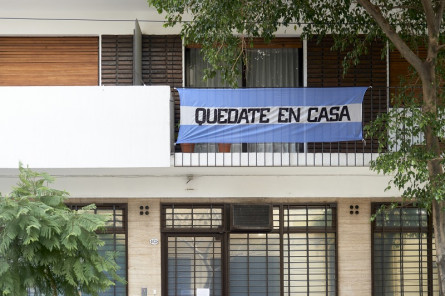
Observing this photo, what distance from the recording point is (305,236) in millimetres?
11109

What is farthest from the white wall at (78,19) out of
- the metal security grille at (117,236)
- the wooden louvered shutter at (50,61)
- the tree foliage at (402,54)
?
the metal security grille at (117,236)

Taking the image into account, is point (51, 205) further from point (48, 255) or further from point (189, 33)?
point (189, 33)

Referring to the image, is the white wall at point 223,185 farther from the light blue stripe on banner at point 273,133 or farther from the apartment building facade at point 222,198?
the light blue stripe on banner at point 273,133

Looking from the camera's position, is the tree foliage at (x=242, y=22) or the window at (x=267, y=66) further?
the window at (x=267, y=66)

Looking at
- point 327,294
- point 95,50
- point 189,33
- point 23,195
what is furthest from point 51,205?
point 327,294

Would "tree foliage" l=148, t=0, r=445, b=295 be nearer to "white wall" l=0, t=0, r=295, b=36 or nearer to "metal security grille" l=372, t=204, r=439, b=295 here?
"white wall" l=0, t=0, r=295, b=36

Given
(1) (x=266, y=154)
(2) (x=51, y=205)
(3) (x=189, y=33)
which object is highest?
(3) (x=189, y=33)

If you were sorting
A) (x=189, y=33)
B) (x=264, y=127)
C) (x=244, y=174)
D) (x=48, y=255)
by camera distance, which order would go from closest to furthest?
(x=48, y=255) → (x=189, y=33) → (x=264, y=127) → (x=244, y=174)

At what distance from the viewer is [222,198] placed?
36.0 feet

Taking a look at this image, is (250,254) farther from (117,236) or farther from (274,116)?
(274,116)

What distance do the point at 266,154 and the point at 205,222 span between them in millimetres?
1872

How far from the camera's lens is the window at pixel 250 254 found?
36.2 ft

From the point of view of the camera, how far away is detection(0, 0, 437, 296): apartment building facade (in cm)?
1088

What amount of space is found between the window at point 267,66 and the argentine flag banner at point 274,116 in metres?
1.64
